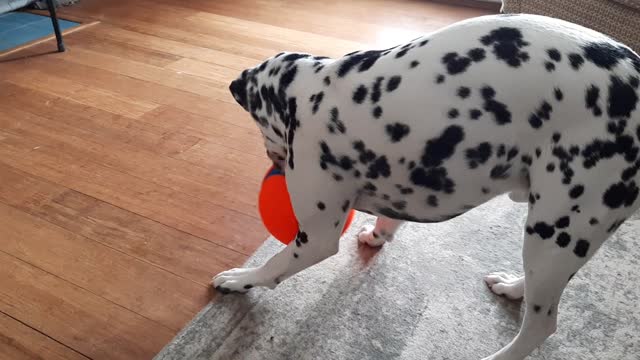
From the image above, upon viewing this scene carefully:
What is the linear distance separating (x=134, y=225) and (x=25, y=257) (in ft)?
1.10

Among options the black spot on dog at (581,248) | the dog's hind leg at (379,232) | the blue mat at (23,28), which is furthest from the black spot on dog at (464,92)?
the blue mat at (23,28)

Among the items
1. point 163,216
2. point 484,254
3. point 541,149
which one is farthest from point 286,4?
point 541,149

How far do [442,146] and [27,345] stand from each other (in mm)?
1182

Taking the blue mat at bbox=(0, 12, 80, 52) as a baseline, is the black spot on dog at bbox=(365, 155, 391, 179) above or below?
above

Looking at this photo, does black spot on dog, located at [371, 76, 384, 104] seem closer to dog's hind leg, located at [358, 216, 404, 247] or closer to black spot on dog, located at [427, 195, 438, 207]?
black spot on dog, located at [427, 195, 438, 207]

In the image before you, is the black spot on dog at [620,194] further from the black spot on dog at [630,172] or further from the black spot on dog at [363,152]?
the black spot on dog at [363,152]

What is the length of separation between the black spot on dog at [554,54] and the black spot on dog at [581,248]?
35 cm

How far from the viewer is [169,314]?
1494 millimetres

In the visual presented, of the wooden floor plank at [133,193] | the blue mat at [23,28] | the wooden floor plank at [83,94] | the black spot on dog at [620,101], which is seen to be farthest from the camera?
the blue mat at [23,28]

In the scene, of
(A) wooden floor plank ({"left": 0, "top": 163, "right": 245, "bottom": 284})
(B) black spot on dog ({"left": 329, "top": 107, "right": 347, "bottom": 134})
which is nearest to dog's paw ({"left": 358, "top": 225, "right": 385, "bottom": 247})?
(A) wooden floor plank ({"left": 0, "top": 163, "right": 245, "bottom": 284})

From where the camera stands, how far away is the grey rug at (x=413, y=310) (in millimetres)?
1399

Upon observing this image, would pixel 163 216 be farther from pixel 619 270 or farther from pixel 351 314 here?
pixel 619 270

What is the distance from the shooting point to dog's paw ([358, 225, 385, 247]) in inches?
66.5

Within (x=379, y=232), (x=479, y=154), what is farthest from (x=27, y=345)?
(x=479, y=154)
